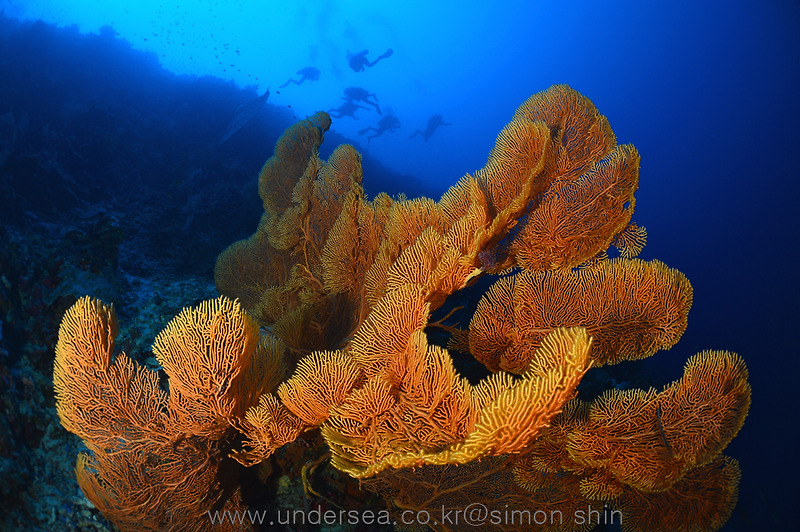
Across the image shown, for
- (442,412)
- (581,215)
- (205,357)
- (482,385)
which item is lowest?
(205,357)

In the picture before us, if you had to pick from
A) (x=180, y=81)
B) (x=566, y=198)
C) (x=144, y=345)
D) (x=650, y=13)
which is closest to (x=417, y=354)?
(x=566, y=198)

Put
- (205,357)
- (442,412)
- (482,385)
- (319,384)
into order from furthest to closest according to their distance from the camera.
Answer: (319,384) < (205,357) < (442,412) < (482,385)

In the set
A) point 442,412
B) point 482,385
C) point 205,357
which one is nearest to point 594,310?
point 482,385

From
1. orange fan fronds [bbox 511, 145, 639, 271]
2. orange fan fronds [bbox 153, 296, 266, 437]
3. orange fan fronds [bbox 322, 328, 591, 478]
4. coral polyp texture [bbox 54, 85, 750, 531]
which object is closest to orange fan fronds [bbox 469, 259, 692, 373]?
coral polyp texture [bbox 54, 85, 750, 531]

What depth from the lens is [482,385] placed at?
1.84 meters

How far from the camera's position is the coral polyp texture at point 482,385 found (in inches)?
80.0

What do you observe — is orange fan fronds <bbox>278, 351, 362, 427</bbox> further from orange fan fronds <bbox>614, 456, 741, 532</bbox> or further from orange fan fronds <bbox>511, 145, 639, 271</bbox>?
orange fan fronds <bbox>614, 456, 741, 532</bbox>

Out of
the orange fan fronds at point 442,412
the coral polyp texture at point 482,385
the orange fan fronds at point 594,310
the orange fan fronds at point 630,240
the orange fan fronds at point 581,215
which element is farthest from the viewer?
the orange fan fronds at point 630,240

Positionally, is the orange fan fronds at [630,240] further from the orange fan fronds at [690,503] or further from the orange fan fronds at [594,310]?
the orange fan fronds at [690,503]

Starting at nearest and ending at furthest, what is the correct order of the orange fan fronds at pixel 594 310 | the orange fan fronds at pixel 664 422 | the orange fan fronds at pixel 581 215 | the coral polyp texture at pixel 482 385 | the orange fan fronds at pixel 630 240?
the coral polyp texture at pixel 482 385 < the orange fan fronds at pixel 664 422 < the orange fan fronds at pixel 594 310 < the orange fan fronds at pixel 581 215 < the orange fan fronds at pixel 630 240

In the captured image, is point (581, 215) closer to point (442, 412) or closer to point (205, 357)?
point (442, 412)

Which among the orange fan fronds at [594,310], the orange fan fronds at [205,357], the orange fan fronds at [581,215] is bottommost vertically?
the orange fan fronds at [205,357]

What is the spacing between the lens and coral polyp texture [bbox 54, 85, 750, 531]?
6.66ft

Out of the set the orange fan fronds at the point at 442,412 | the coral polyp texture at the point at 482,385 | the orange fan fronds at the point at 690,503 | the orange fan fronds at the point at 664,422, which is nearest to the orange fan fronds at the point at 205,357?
the coral polyp texture at the point at 482,385
